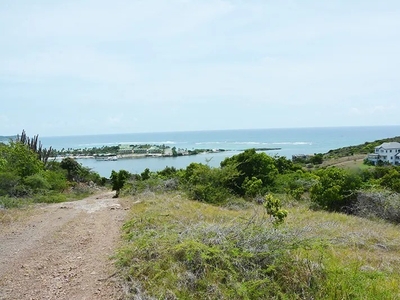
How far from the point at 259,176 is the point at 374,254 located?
26.4ft

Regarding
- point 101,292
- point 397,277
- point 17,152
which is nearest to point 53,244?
point 101,292

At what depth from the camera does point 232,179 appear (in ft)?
46.3

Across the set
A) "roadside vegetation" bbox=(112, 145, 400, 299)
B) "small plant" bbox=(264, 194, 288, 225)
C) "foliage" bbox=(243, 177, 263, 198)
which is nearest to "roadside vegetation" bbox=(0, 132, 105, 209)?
"roadside vegetation" bbox=(112, 145, 400, 299)

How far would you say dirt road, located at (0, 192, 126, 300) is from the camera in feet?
14.8

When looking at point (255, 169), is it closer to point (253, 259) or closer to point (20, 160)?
point (253, 259)

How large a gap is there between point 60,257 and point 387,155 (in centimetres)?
2488

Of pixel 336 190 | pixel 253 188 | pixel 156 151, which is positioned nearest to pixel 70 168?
pixel 253 188

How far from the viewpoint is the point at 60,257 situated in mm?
5750

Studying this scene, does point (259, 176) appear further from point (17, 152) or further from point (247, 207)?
point (17, 152)

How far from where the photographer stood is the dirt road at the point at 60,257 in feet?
14.8

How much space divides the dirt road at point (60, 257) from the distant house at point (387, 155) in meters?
20.1

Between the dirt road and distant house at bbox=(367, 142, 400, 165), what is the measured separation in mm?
20114

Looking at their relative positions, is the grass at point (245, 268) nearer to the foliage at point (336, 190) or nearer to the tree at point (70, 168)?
the foliage at point (336, 190)

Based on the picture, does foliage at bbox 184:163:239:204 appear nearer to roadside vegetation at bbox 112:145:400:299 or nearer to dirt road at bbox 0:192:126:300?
roadside vegetation at bbox 112:145:400:299
